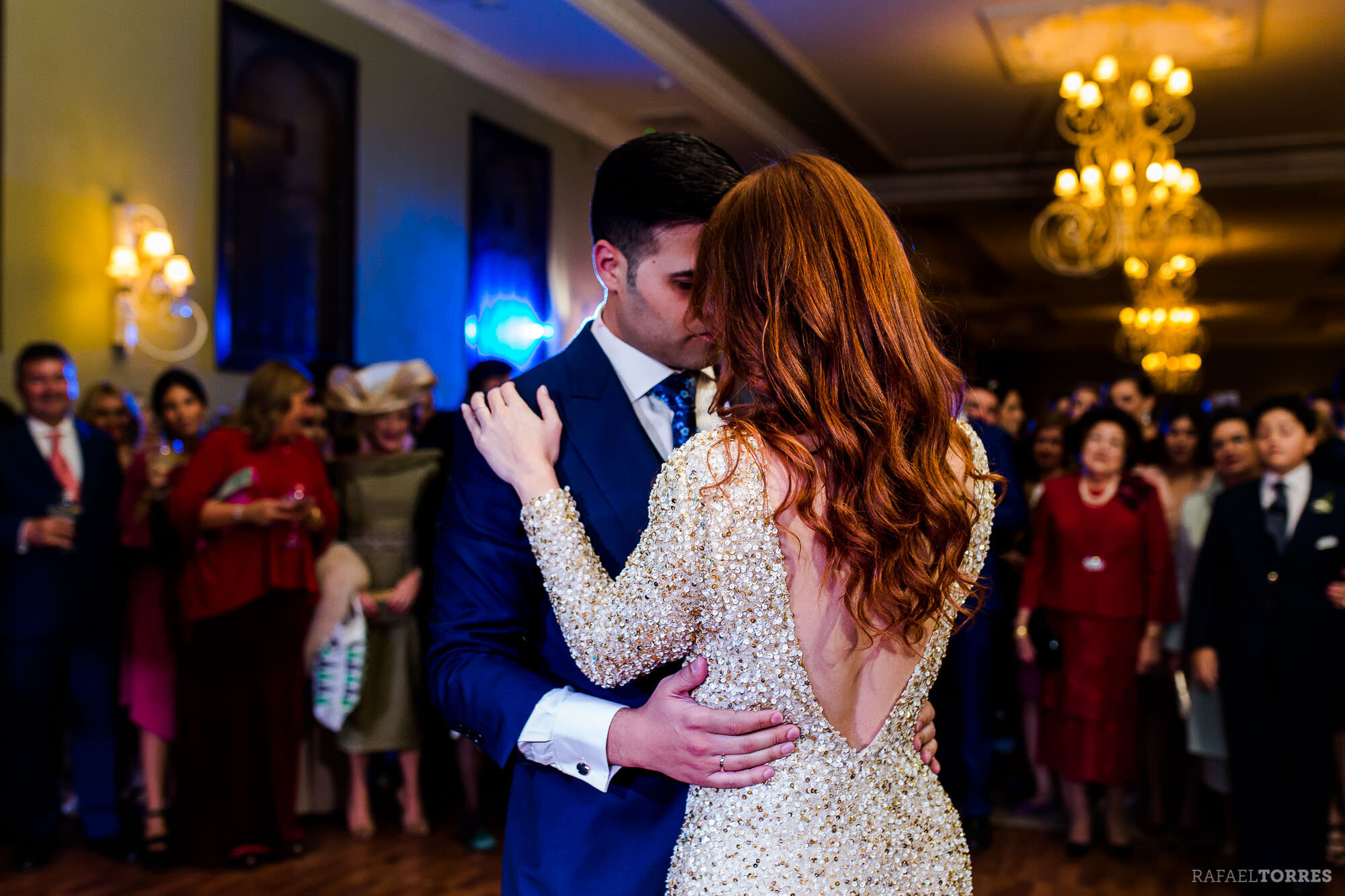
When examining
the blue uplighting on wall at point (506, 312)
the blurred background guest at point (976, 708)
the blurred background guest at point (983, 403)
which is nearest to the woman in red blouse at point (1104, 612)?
the blurred background guest at point (976, 708)

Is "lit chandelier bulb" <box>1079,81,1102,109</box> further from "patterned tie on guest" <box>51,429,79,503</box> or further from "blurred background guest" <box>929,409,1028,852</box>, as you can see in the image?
"patterned tie on guest" <box>51,429,79,503</box>

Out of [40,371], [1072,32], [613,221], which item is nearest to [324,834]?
[40,371]

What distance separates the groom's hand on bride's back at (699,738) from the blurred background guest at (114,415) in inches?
166

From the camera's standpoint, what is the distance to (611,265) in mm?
1509

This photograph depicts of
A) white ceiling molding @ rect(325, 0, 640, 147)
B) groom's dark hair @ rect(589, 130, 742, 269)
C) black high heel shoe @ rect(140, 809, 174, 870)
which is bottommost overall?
black high heel shoe @ rect(140, 809, 174, 870)

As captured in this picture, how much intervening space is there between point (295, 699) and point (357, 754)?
46 centimetres

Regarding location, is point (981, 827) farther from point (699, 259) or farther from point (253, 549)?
A: point (699, 259)

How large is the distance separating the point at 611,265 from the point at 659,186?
4.8 inches

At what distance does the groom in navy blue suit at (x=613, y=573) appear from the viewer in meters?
1.26

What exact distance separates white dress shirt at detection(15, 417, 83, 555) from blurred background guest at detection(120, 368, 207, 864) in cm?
22

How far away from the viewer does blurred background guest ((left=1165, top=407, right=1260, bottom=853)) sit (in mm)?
4496

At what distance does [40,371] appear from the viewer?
4.22m

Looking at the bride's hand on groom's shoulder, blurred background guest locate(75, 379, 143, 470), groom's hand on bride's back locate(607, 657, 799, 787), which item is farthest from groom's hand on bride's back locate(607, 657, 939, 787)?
blurred background guest locate(75, 379, 143, 470)

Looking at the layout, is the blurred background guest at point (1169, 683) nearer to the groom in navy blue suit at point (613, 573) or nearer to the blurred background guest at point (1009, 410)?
the blurred background guest at point (1009, 410)
